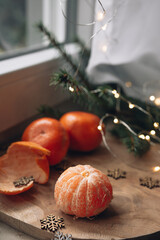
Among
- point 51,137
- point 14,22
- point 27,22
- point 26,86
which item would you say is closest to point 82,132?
point 51,137

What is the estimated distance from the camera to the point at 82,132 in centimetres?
83

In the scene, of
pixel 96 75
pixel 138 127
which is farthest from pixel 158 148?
pixel 96 75

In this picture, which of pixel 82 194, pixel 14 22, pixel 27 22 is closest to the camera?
pixel 82 194

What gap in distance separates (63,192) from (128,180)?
0.67 ft

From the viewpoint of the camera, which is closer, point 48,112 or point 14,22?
point 48,112

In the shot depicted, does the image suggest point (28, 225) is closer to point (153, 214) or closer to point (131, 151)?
point (153, 214)

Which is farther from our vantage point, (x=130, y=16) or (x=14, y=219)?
(x=130, y=16)

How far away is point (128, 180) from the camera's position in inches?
29.6

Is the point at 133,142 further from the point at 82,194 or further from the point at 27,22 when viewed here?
the point at 27,22

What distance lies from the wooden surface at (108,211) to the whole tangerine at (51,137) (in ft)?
Answer: 0.14

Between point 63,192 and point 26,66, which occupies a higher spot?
point 26,66

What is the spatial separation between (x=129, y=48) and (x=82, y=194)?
1.70 ft

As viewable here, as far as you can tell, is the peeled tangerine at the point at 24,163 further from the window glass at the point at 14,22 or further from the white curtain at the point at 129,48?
the window glass at the point at 14,22

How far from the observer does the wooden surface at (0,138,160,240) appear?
59 cm
